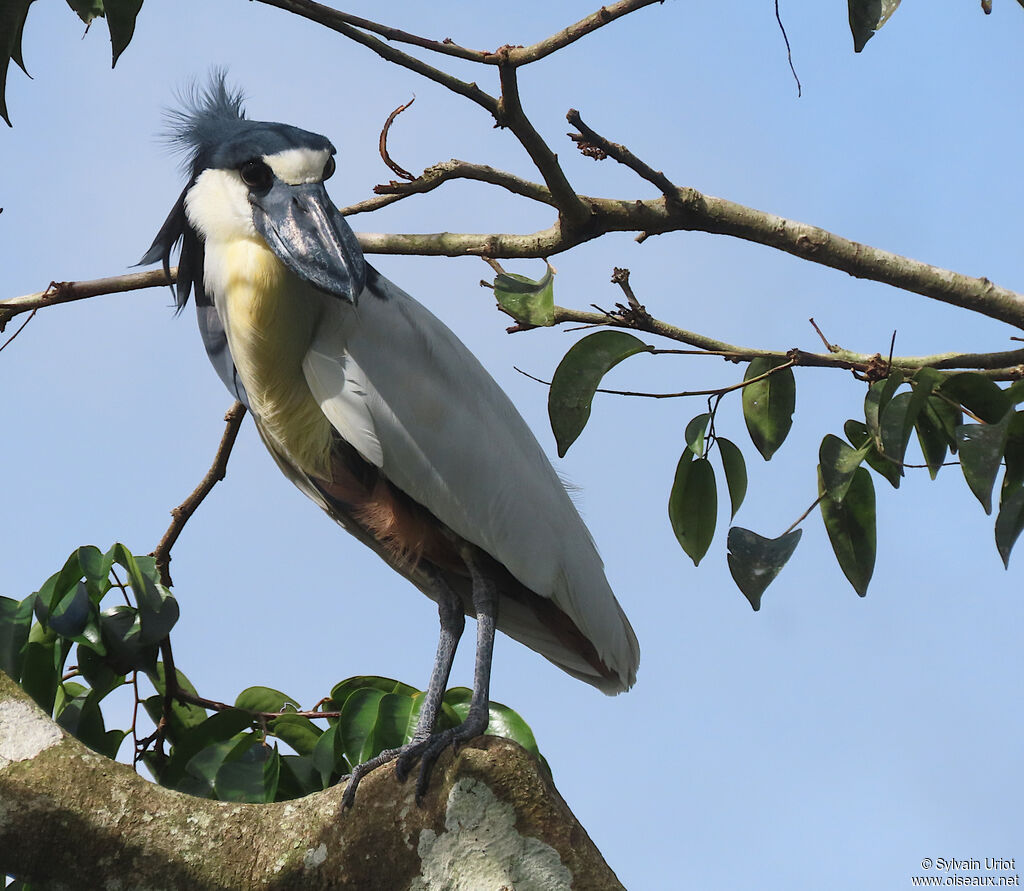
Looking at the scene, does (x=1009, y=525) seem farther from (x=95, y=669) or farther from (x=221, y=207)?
(x=95, y=669)

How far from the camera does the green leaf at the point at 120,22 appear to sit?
2006 mm

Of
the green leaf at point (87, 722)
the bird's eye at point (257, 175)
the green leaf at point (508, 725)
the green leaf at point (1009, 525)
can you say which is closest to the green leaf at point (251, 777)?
the green leaf at point (87, 722)

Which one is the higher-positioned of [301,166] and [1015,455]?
[301,166]

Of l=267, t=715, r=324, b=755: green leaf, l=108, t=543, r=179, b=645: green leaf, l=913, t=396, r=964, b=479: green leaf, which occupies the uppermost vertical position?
l=913, t=396, r=964, b=479: green leaf

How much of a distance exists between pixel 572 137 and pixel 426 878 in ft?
4.41

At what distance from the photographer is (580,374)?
217 cm

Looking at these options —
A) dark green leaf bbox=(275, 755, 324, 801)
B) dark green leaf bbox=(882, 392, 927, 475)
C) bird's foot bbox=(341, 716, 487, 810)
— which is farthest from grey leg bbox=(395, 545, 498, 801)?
dark green leaf bbox=(882, 392, 927, 475)

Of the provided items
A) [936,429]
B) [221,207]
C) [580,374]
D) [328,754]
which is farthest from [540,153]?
[328,754]

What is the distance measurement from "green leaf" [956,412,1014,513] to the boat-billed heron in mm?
944

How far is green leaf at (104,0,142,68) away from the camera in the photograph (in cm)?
201

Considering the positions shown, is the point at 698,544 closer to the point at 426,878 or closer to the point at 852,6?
the point at 426,878

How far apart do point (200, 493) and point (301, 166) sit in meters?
0.94

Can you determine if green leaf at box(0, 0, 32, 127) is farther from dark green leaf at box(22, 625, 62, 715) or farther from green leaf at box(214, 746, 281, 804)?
green leaf at box(214, 746, 281, 804)

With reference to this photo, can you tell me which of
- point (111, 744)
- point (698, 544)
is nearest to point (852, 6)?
point (698, 544)
